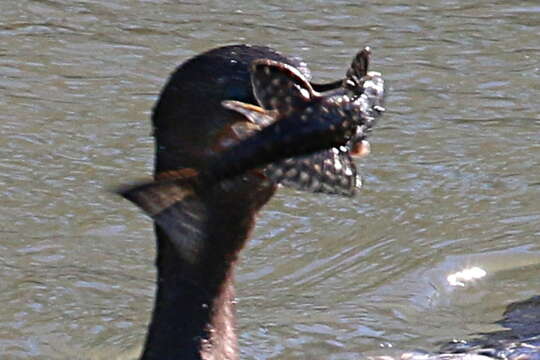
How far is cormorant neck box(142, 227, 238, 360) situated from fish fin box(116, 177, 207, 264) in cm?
7

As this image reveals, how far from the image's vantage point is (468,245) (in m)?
6.88

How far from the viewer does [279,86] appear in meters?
3.91

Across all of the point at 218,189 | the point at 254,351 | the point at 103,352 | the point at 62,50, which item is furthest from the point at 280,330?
the point at 62,50

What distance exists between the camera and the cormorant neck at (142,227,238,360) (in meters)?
4.66

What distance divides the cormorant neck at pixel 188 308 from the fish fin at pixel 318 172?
27.7 inches

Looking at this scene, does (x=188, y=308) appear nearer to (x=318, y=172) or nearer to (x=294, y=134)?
(x=318, y=172)

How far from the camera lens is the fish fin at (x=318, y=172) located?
398 cm

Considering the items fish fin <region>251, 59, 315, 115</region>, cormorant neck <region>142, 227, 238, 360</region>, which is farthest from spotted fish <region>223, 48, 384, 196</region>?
cormorant neck <region>142, 227, 238, 360</region>

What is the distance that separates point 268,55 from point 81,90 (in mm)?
3670

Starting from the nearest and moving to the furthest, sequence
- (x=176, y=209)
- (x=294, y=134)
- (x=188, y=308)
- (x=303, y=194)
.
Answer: (x=294, y=134)
(x=176, y=209)
(x=188, y=308)
(x=303, y=194)

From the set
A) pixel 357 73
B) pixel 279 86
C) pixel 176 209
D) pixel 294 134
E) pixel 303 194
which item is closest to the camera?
pixel 294 134

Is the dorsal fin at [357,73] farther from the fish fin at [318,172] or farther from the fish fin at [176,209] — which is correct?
the fish fin at [176,209]

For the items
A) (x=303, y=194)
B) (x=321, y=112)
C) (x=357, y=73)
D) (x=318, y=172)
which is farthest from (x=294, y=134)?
(x=303, y=194)

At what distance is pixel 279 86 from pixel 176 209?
56cm
